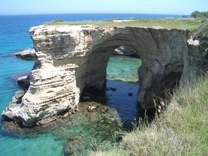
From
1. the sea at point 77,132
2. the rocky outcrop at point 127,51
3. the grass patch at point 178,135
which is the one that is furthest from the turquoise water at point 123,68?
the grass patch at point 178,135

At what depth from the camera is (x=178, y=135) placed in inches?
296

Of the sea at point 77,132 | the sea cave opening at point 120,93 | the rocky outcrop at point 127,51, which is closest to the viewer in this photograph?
the sea at point 77,132

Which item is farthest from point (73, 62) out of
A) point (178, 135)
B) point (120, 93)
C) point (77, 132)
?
point (178, 135)

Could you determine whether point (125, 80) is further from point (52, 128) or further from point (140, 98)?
point (52, 128)

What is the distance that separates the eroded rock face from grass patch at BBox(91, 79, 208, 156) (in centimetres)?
911

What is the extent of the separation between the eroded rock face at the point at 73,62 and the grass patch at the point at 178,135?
9112mm

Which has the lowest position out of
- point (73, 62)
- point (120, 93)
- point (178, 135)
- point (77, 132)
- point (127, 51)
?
point (77, 132)

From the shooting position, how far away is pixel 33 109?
1873cm

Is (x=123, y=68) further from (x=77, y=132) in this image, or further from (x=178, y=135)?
(x=178, y=135)

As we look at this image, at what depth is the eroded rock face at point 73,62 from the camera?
62.7 ft

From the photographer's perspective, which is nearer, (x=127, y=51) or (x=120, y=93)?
(x=120, y=93)

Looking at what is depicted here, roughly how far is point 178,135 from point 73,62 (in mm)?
14437

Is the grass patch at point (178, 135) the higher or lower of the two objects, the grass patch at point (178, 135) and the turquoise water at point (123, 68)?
the higher

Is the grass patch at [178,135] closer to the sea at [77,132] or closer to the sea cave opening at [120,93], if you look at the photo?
the sea at [77,132]
